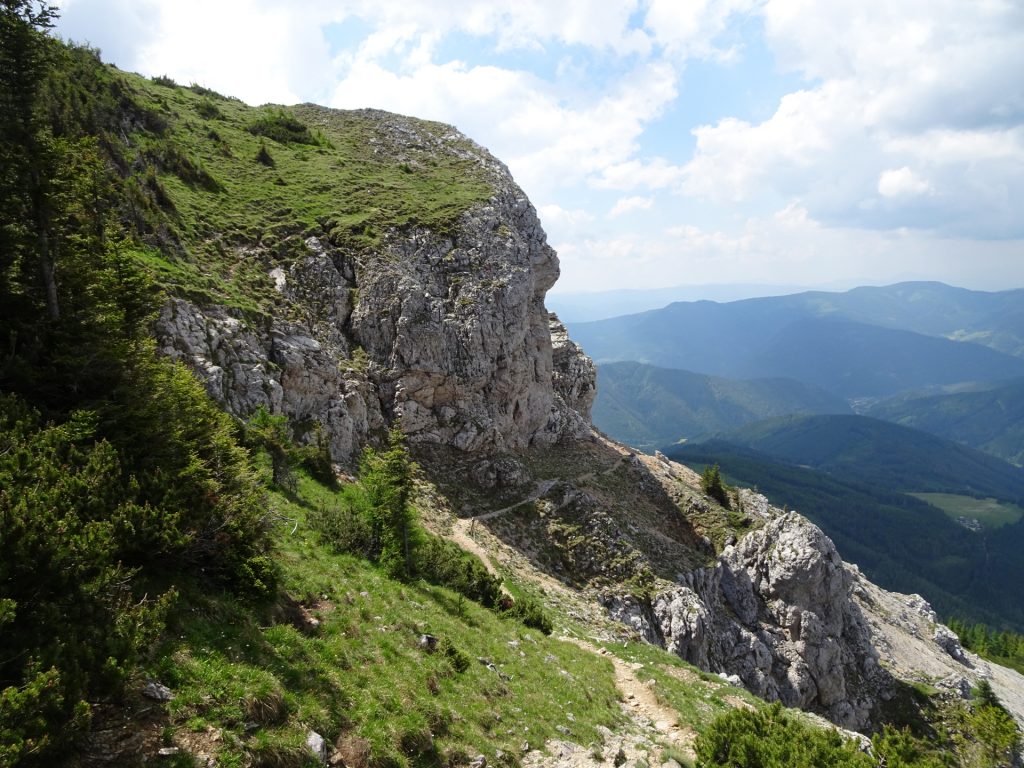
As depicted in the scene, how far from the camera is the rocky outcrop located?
43.6 metres

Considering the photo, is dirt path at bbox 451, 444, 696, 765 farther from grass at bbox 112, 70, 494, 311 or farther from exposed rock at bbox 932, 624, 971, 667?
exposed rock at bbox 932, 624, 971, 667

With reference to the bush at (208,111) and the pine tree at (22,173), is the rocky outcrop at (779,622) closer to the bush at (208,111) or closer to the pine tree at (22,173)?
the pine tree at (22,173)

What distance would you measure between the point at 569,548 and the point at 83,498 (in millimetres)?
38650

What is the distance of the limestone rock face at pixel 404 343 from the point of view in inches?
1474

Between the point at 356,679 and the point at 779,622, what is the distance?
168ft

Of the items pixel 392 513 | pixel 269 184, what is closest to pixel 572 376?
pixel 269 184

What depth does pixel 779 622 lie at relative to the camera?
5212 centimetres

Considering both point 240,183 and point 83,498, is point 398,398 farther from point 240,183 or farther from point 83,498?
point 83,498

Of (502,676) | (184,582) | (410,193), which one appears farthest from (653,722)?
(410,193)

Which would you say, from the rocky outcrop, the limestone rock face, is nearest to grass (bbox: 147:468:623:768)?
the limestone rock face

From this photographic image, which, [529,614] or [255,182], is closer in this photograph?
[529,614]

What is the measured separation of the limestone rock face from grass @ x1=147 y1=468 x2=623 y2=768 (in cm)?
1722

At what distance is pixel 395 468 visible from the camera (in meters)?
28.0

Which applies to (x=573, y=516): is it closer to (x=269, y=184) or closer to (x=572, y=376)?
(x=572, y=376)
